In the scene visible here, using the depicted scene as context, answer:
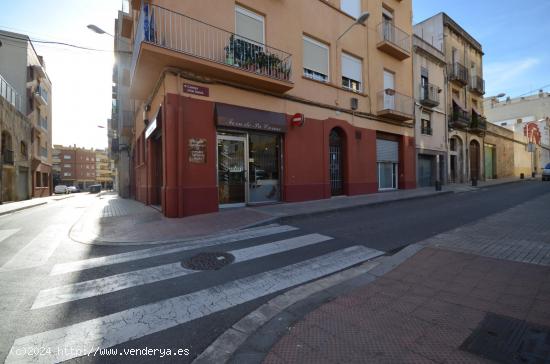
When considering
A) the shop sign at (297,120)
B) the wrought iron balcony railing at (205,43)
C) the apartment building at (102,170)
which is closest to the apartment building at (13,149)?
the wrought iron balcony railing at (205,43)

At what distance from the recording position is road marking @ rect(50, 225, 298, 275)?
4348mm

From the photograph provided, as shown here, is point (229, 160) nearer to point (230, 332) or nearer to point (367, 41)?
point (230, 332)

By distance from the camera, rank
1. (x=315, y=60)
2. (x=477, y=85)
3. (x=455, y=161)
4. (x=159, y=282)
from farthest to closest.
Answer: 1. (x=477, y=85)
2. (x=455, y=161)
3. (x=315, y=60)
4. (x=159, y=282)

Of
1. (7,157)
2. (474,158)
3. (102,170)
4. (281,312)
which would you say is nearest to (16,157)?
(7,157)

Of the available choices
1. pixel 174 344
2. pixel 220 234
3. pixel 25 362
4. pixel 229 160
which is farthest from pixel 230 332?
pixel 229 160

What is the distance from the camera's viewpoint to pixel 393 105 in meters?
15.0

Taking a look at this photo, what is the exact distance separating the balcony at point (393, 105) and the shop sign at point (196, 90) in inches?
380

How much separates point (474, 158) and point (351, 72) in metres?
18.2

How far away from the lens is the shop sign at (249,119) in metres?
8.86

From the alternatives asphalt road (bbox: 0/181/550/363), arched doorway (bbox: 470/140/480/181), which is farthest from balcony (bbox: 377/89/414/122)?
arched doorway (bbox: 470/140/480/181)

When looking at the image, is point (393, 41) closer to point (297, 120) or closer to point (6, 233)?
point (297, 120)

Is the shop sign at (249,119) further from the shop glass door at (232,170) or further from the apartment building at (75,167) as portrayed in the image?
the apartment building at (75,167)

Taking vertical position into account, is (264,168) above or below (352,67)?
below

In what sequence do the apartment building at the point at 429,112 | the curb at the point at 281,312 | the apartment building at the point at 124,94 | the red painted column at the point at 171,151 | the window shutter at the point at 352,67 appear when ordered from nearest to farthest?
the curb at the point at 281,312
the red painted column at the point at 171,151
the window shutter at the point at 352,67
the apartment building at the point at 124,94
the apartment building at the point at 429,112
